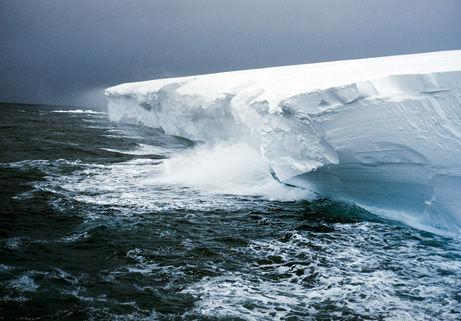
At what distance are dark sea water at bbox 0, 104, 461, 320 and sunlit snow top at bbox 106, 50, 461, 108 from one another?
3009 millimetres

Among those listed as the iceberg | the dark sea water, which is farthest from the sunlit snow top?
the dark sea water

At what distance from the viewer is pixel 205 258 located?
20.3 ft

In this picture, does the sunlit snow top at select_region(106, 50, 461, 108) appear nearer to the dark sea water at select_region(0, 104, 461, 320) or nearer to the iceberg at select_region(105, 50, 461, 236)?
the iceberg at select_region(105, 50, 461, 236)

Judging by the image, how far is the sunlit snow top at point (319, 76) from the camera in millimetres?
8750

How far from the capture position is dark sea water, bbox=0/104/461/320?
4.70 m

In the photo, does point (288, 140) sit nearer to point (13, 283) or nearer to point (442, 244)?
point (442, 244)

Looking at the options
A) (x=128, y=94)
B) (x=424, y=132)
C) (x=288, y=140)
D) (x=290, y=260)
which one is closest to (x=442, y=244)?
(x=424, y=132)

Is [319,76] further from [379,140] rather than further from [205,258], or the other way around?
[205,258]

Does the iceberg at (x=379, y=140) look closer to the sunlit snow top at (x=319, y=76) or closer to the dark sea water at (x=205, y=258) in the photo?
the sunlit snow top at (x=319, y=76)

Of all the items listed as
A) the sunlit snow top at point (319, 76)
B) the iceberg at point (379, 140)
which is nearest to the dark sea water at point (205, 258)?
the iceberg at point (379, 140)

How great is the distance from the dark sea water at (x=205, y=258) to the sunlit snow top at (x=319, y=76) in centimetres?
301

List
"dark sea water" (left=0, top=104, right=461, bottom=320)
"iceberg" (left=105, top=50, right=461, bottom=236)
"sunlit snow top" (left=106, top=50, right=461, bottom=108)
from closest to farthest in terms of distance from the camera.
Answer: "dark sea water" (left=0, top=104, right=461, bottom=320), "iceberg" (left=105, top=50, right=461, bottom=236), "sunlit snow top" (left=106, top=50, right=461, bottom=108)

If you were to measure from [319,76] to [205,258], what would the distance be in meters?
6.64

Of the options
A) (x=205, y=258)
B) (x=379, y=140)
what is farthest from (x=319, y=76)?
(x=205, y=258)
